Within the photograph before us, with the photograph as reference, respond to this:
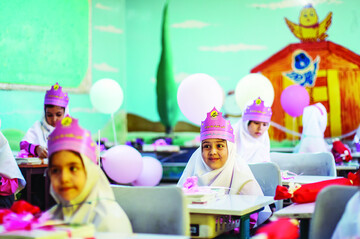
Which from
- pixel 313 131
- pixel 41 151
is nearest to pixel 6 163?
pixel 41 151

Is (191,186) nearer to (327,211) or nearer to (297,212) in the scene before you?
(297,212)

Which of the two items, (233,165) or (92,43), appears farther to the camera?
(92,43)

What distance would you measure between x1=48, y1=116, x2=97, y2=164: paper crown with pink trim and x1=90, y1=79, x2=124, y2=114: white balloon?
17.8ft

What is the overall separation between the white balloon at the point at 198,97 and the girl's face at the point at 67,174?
311cm

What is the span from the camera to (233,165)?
3570mm

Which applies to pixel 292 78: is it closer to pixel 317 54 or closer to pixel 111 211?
pixel 317 54

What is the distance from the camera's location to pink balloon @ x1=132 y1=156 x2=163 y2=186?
702 cm

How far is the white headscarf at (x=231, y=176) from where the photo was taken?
348 centimetres

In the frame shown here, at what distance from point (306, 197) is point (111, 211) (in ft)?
3.64

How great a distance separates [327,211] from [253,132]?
3001mm

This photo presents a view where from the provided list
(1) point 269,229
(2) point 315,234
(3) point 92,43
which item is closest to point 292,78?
(3) point 92,43

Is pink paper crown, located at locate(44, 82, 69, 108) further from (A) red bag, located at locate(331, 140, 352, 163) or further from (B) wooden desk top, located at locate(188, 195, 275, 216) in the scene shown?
(A) red bag, located at locate(331, 140, 352, 163)

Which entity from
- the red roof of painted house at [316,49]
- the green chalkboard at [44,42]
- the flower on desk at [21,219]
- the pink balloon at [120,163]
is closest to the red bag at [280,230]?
the flower on desk at [21,219]

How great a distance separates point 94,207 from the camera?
2172mm
